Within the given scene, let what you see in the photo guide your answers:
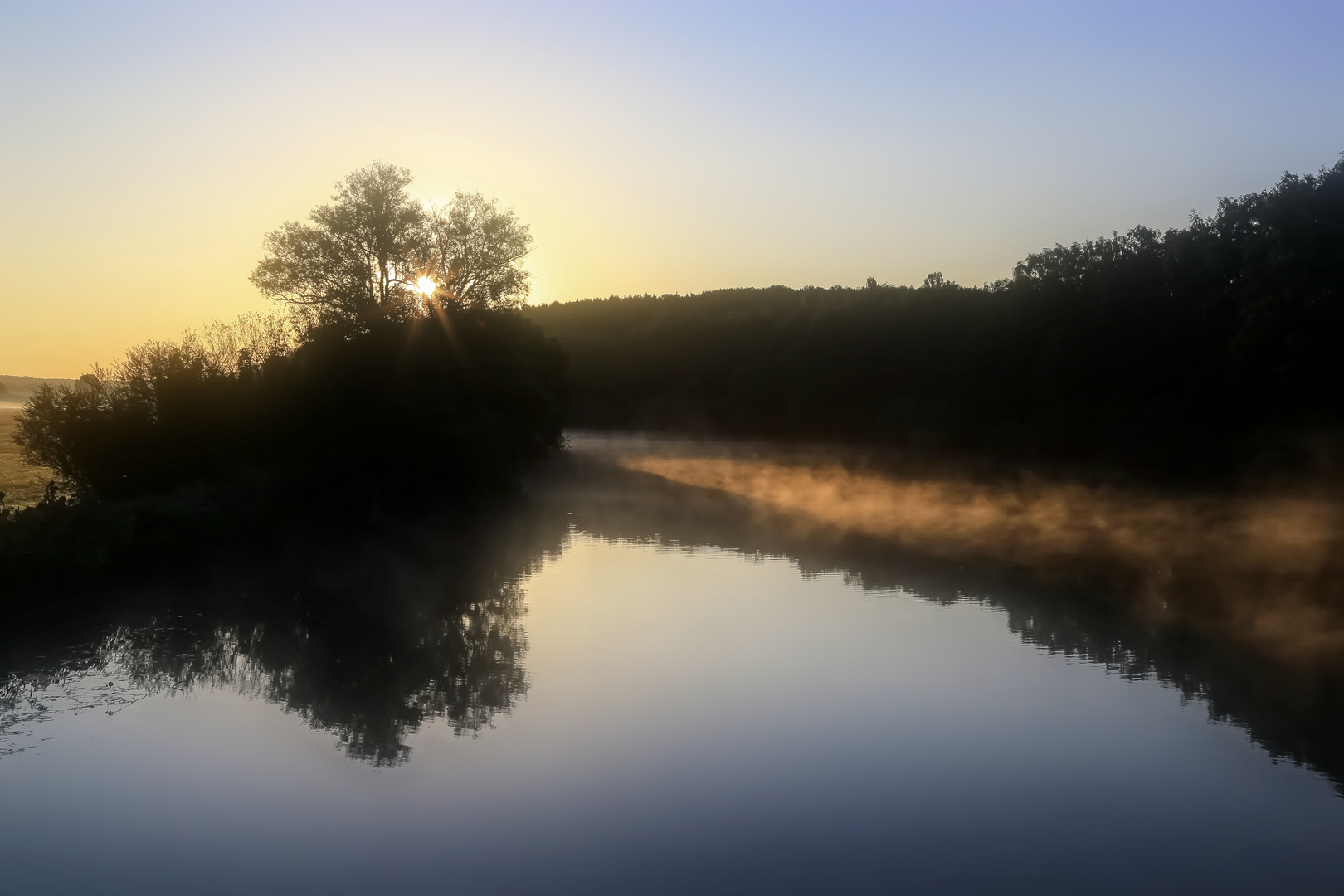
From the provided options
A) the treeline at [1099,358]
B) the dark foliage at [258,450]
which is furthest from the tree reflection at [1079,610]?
the treeline at [1099,358]

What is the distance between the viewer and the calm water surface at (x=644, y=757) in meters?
6.46

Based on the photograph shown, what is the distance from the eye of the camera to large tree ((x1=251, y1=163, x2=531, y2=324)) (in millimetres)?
47219

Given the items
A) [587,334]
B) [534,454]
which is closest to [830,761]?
[534,454]

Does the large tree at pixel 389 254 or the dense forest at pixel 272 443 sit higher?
the large tree at pixel 389 254

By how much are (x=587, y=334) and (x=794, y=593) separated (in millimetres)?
77437

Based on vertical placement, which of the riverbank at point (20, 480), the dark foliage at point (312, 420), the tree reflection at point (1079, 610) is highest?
the dark foliage at point (312, 420)

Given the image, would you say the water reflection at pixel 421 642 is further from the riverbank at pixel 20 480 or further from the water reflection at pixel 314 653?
the riverbank at pixel 20 480

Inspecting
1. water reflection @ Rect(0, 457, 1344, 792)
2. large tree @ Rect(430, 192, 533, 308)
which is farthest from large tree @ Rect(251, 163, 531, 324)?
water reflection @ Rect(0, 457, 1344, 792)

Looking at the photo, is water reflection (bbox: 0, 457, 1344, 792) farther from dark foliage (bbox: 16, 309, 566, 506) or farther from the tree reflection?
dark foliage (bbox: 16, 309, 566, 506)

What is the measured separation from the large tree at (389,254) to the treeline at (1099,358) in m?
21.2

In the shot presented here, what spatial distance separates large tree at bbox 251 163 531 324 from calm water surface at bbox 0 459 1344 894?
36.1 meters

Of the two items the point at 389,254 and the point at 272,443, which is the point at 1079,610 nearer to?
the point at 272,443

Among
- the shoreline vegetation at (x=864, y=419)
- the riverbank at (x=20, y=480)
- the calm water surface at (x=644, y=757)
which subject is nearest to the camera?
the calm water surface at (x=644, y=757)

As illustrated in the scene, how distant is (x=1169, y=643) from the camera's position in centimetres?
1188
